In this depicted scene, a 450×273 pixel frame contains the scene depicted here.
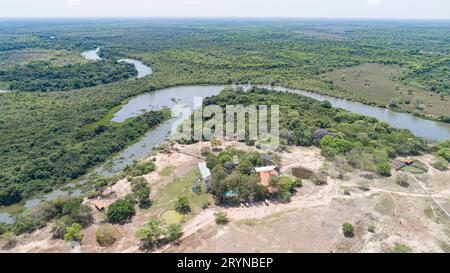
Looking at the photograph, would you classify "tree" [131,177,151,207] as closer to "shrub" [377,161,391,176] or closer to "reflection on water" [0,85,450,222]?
"reflection on water" [0,85,450,222]

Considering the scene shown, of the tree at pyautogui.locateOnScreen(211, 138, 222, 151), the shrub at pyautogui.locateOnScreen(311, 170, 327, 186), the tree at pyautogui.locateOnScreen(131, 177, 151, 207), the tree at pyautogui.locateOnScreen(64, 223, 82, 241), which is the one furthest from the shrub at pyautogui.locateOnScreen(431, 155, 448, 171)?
the tree at pyautogui.locateOnScreen(64, 223, 82, 241)

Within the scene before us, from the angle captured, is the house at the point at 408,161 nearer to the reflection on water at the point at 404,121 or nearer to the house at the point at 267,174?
the reflection on water at the point at 404,121

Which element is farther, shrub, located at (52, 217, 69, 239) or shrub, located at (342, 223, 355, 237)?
shrub, located at (342, 223, 355, 237)

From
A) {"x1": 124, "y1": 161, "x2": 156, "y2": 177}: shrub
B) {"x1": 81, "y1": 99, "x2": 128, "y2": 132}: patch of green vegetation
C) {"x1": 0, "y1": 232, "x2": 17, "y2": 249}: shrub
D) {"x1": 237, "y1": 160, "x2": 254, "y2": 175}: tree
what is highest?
{"x1": 81, "y1": 99, "x2": 128, "y2": 132}: patch of green vegetation

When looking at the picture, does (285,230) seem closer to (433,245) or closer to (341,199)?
(341,199)

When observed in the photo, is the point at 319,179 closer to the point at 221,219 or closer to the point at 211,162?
the point at 211,162

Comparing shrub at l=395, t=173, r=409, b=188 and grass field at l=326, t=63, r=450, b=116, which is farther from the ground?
grass field at l=326, t=63, r=450, b=116
